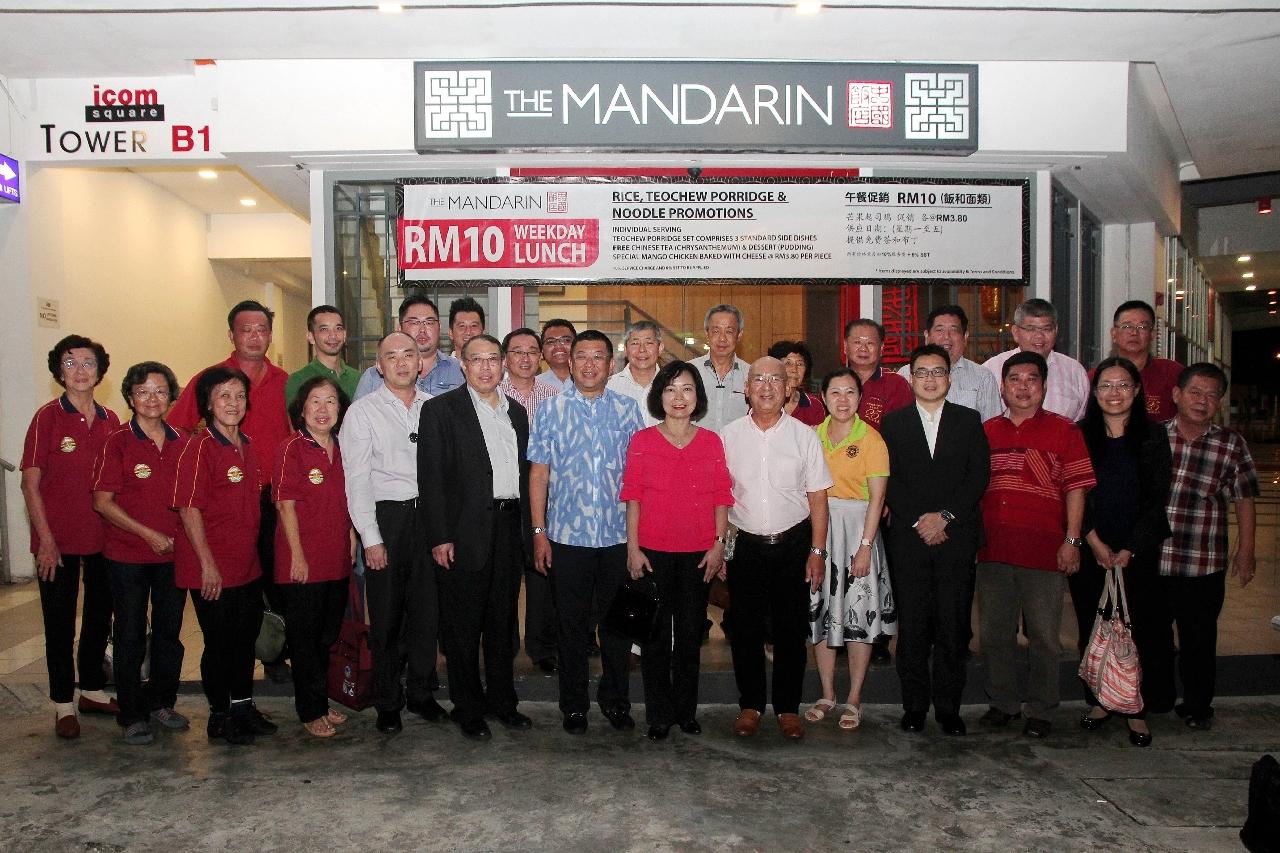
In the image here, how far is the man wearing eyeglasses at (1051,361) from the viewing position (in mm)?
4637

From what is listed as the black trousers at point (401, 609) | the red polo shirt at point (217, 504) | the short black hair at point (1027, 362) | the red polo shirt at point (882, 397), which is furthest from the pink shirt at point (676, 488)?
the red polo shirt at point (217, 504)

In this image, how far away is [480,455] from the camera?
12.6ft

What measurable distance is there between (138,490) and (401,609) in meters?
1.18

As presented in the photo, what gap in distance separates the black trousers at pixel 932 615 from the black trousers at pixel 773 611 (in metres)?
0.43

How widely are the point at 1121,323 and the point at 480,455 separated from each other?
3.27 metres

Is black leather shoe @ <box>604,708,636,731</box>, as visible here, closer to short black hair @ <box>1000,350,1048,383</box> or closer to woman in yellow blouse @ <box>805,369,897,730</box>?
woman in yellow blouse @ <box>805,369,897,730</box>

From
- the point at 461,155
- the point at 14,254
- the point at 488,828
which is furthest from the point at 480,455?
the point at 14,254

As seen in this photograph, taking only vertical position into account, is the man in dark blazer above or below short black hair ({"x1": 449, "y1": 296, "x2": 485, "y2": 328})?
below

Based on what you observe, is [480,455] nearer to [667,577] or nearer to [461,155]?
[667,577]

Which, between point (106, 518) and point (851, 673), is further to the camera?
point (851, 673)

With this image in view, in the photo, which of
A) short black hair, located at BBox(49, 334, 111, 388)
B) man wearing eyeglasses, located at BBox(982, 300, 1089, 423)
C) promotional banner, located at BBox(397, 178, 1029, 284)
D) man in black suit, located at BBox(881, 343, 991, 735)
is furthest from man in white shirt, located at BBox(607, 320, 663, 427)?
short black hair, located at BBox(49, 334, 111, 388)

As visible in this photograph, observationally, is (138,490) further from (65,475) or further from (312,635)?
(312,635)

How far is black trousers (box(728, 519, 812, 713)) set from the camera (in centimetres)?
386

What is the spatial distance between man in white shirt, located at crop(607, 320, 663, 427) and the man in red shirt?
61.5 inches
